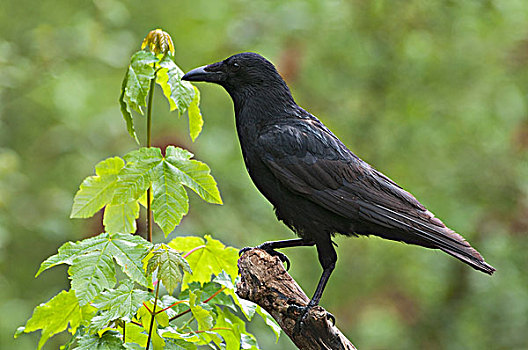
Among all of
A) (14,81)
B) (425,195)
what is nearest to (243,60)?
(14,81)

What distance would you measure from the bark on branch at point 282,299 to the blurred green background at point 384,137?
2.14 metres

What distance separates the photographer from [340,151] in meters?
2.94

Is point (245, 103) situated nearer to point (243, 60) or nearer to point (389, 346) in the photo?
point (243, 60)

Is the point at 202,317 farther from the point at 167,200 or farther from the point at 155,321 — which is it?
the point at 167,200

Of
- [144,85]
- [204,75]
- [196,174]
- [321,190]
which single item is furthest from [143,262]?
[204,75]

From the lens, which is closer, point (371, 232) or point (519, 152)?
point (371, 232)

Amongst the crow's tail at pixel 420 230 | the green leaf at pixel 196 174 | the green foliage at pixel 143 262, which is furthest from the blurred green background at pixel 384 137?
the green leaf at pixel 196 174

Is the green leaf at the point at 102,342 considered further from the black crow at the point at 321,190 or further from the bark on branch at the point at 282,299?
the black crow at the point at 321,190

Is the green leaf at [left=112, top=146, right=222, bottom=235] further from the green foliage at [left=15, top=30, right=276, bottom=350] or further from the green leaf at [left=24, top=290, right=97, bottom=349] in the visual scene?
the green leaf at [left=24, top=290, right=97, bottom=349]

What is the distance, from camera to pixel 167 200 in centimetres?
210

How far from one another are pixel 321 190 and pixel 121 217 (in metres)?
0.86

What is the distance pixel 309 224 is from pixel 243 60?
82cm

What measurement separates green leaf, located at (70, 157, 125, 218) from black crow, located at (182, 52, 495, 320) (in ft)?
1.82

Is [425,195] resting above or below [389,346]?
above
